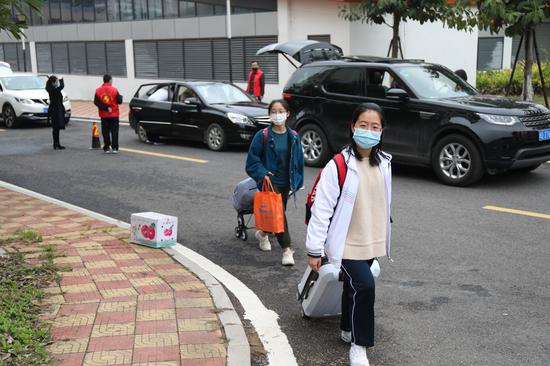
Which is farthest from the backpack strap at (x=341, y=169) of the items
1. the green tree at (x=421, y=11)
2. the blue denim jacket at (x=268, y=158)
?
the green tree at (x=421, y=11)

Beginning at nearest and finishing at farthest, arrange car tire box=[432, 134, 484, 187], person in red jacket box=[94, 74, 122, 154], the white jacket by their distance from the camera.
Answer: the white jacket → car tire box=[432, 134, 484, 187] → person in red jacket box=[94, 74, 122, 154]

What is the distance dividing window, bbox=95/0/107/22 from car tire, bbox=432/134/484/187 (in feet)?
75.8

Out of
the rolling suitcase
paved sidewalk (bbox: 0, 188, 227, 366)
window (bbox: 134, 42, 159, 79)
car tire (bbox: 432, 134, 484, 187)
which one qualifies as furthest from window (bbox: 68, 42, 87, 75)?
the rolling suitcase

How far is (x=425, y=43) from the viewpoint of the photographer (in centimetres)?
2284

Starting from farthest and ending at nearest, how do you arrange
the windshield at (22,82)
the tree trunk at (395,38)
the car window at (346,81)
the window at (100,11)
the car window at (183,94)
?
1. the window at (100,11)
2. the windshield at (22,82)
3. the tree trunk at (395,38)
4. the car window at (183,94)
5. the car window at (346,81)

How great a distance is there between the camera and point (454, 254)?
6.94 meters

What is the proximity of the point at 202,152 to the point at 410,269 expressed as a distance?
8791 millimetres

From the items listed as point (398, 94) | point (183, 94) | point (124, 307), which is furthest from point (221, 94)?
point (124, 307)

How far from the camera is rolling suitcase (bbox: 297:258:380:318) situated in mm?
4773

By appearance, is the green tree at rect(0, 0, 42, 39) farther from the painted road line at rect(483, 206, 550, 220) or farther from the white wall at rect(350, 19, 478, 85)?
the white wall at rect(350, 19, 478, 85)

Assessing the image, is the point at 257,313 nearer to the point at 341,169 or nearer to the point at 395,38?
the point at 341,169

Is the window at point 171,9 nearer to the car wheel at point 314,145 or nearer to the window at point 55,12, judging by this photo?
the window at point 55,12

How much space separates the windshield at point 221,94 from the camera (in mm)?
15344

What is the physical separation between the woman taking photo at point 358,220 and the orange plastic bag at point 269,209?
2255 millimetres
